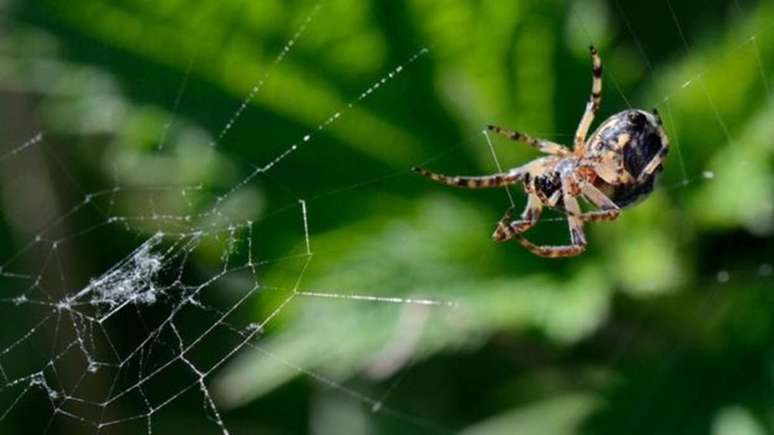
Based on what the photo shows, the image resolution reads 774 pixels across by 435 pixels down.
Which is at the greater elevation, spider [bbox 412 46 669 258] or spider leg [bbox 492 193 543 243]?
spider [bbox 412 46 669 258]

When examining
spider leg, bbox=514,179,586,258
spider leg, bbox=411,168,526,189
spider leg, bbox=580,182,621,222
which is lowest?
spider leg, bbox=514,179,586,258

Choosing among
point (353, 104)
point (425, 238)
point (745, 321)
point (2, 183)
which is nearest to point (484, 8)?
point (353, 104)

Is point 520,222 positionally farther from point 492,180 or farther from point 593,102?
point 593,102

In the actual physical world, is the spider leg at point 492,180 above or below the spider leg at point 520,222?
above

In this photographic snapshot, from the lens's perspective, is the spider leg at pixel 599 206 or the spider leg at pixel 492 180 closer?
the spider leg at pixel 599 206

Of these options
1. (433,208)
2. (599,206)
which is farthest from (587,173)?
(433,208)

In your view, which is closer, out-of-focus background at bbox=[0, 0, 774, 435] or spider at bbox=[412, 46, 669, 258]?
spider at bbox=[412, 46, 669, 258]
